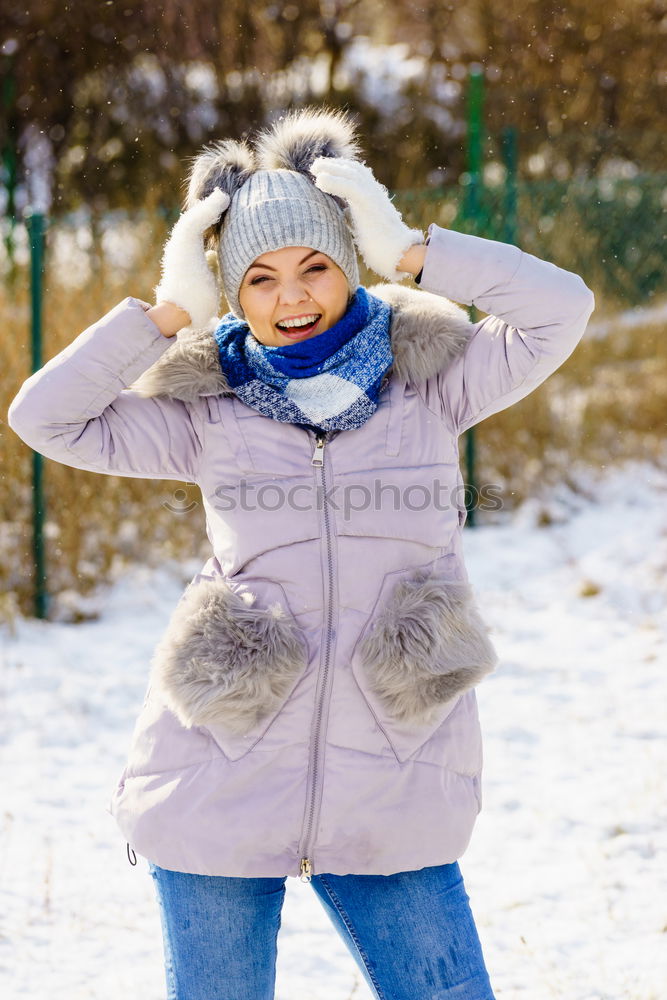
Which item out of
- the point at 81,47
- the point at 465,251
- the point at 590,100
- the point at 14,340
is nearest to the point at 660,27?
the point at 590,100

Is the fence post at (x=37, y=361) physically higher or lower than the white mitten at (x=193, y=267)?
lower

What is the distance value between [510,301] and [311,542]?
512 millimetres

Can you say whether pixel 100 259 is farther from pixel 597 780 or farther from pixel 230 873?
pixel 230 873

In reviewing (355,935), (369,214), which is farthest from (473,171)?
(355,935)

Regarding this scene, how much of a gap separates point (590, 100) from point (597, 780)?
9.56m

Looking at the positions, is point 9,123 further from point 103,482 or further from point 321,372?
point 321,372

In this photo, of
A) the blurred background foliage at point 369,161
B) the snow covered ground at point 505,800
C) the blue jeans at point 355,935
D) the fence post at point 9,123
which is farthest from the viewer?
the fence post at point 9,123

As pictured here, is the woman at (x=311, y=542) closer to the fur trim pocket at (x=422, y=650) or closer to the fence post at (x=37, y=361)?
the fur trim pocket at (x=422, y=650)

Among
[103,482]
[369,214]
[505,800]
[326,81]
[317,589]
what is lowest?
[326,81]

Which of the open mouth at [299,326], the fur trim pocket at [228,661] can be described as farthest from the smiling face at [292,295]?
→ the fur trim pocket at [228,661]

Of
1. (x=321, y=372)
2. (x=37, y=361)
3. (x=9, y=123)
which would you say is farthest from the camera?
(x=9, y=123)

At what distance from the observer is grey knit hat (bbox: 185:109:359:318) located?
1796 millimetres

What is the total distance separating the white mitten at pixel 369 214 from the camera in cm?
174

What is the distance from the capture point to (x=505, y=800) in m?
3.19
